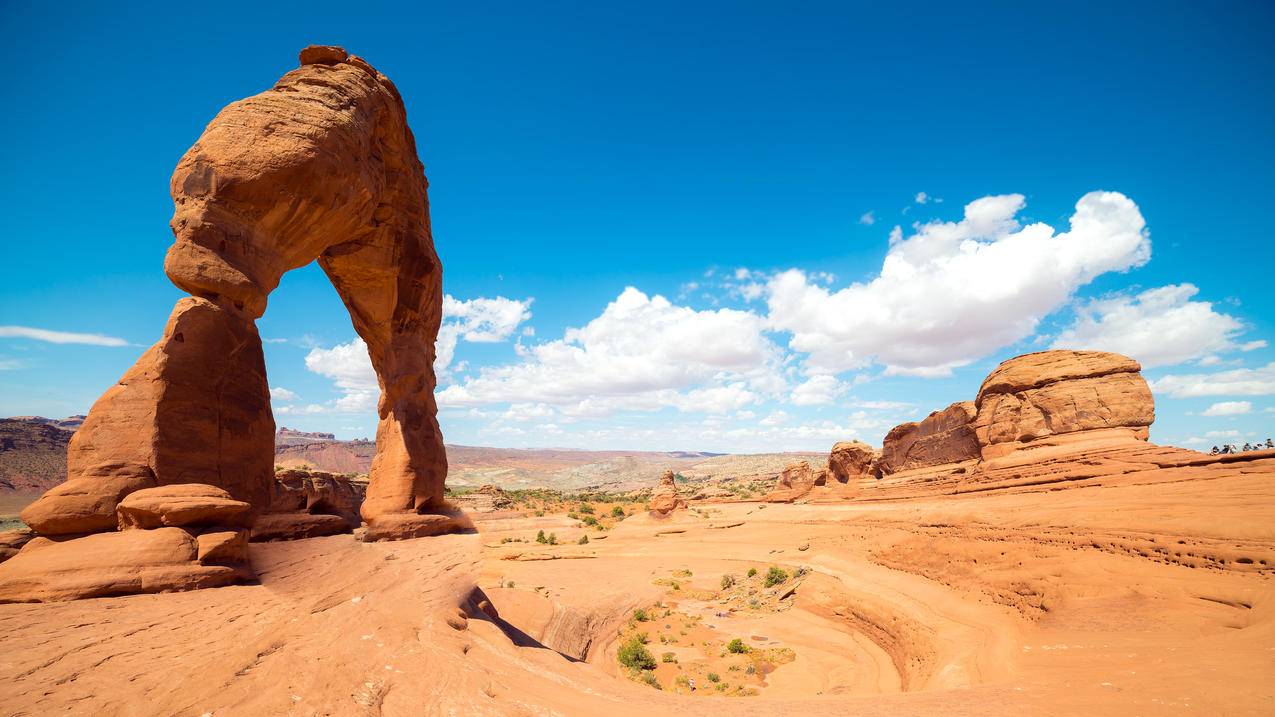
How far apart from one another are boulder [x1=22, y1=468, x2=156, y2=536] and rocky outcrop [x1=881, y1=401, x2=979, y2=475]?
37634mm

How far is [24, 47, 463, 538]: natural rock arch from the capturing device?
288 inches

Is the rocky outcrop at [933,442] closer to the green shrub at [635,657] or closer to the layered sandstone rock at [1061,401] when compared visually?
the layered sandstone rock at [1061,401]

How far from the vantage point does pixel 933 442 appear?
119ft

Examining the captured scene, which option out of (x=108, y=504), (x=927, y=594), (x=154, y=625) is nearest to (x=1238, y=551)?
(x=927, y=594)

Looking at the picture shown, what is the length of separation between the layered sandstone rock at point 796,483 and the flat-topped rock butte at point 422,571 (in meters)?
19.2

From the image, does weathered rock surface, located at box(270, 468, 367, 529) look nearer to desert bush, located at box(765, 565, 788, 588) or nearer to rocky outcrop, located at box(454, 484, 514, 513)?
rocky outcrop, located at box(454, 484, 514, 513)

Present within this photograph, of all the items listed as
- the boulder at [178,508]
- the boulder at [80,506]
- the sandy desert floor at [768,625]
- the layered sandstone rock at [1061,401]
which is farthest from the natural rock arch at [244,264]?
the layered sandstone rock at [1061,401]

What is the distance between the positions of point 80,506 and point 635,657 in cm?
1169

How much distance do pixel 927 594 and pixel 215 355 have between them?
1912cm

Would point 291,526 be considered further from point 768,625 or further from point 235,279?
point 768,625

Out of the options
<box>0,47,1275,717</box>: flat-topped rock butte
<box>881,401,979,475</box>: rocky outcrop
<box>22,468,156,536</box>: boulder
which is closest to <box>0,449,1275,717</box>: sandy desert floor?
<box>0,47,1275,717</box>: flat-topped rock butte

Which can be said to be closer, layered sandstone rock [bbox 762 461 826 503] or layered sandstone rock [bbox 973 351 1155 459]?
layered sandstone rock [bbox 973 351 1155 459]

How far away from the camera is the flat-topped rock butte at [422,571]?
15.6ft

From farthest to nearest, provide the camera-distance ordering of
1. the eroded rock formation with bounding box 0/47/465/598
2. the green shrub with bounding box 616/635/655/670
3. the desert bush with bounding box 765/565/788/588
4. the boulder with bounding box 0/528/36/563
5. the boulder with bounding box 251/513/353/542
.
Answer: the desert bush with bounding box 765/565/788/588, the green shrub with bounding box 616/635/655/670, the boulder with bounding box 251/513/353/542, the eroded rock formation with bounding box 0/47/465/598, the boulder with bounding box 0/528/36/563
